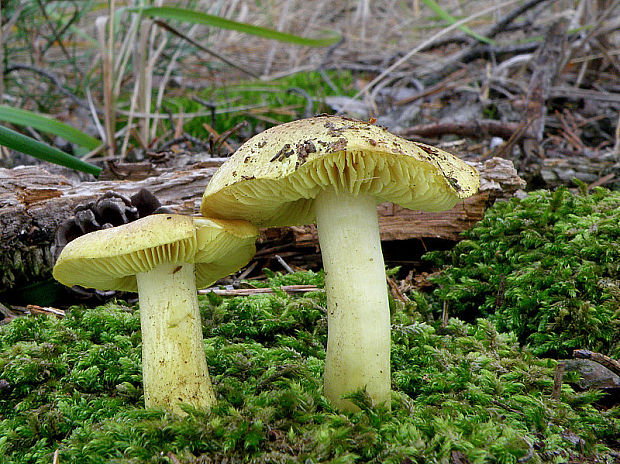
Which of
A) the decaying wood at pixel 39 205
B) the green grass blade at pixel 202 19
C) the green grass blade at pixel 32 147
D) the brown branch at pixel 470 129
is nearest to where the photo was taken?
the green grass blade at pixel 32 147

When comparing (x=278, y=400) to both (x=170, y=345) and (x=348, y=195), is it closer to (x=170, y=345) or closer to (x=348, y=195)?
(x=170, y=345)

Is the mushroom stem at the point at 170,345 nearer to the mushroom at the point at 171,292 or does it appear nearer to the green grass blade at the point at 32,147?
the mushroom at the point at 171,292

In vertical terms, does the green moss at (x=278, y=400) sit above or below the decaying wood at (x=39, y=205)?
below

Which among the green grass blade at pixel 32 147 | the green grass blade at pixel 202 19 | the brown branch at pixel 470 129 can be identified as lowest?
the green grass blade at pixel 32 147

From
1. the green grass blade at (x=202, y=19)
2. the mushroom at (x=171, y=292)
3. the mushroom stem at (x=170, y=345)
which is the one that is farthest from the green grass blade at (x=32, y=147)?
the green grass blade at (x=202, y=19)

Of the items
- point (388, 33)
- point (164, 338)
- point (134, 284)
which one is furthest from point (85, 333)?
point (388, 33)

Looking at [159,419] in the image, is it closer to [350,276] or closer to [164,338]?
[164,338]
